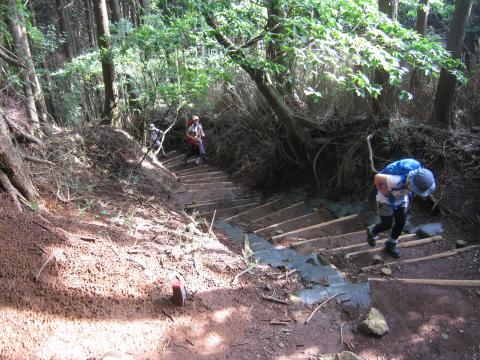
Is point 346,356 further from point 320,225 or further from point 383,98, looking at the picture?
point 383,98

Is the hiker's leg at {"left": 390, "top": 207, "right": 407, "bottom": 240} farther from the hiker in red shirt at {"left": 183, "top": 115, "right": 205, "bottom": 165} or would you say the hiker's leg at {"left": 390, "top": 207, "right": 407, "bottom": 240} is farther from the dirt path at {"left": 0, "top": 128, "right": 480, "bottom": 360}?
the hiker in red shirt at {"left": 183, "top": 115, "right": 205, "bottom": 165}

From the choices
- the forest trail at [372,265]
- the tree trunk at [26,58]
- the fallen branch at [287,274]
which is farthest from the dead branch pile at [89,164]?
the fallen branch at [287,274]

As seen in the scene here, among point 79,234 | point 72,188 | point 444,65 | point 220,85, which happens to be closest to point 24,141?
point 72,188

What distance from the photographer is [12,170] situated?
11.6 ft

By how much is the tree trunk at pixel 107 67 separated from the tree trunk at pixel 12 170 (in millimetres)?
5955

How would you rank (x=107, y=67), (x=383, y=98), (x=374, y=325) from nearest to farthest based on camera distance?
(x=374, y=325) → (x=383, y=98) → (x=107, y=67)

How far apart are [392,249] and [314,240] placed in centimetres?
136

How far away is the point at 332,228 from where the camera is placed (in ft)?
22.2

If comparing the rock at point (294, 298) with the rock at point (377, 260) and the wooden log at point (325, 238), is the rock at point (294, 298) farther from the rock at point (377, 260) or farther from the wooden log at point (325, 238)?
the wooden log at point (325, 238)

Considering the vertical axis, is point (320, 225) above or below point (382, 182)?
below

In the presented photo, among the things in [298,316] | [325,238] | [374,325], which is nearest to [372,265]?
[325,238]

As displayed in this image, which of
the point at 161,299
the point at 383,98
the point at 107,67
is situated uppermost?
the point at 107,67

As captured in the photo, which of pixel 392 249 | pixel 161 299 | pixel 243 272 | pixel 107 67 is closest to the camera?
pixel 161 299

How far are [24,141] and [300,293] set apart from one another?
438 centimetres
